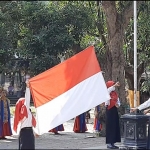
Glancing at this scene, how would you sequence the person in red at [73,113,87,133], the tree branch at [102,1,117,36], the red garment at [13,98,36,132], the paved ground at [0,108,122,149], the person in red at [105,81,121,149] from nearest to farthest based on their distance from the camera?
the red garment at [13,98,36,132], the person in red at [105,81,121,149], the paved ground at [0,108,122,149], the tree branch at [102,1,117,36], the person in red at [73,113,87,133]

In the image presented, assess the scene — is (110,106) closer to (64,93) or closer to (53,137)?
(64,93)

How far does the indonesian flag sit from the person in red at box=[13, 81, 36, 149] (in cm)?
24

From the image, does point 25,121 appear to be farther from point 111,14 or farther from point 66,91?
point 111,14

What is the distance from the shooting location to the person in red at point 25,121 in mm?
11547

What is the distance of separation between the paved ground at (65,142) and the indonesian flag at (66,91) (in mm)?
1970

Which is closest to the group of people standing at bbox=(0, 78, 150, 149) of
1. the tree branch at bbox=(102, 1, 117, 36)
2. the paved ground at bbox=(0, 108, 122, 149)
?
the paved ground at bbox=(0, 108, 122, 149)

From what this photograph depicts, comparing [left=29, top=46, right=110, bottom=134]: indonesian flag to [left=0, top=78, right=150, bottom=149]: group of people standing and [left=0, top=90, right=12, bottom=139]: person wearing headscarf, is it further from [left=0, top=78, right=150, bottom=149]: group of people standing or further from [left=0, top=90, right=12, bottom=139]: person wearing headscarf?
[left=0, top=90, right=12, bottom=139]: person wearing headscarf

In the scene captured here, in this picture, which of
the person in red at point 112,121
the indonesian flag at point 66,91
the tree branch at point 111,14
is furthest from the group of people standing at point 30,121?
the tree branch at point 111,14

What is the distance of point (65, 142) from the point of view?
14758mm

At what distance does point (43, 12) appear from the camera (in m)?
19.0

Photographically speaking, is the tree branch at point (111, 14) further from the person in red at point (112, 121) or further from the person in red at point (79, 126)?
the person in red at point (79, 126)

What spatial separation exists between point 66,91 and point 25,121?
1.27 m

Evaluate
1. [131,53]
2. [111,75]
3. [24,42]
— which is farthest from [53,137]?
[131,53]

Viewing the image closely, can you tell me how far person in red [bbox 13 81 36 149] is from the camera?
455 inches
